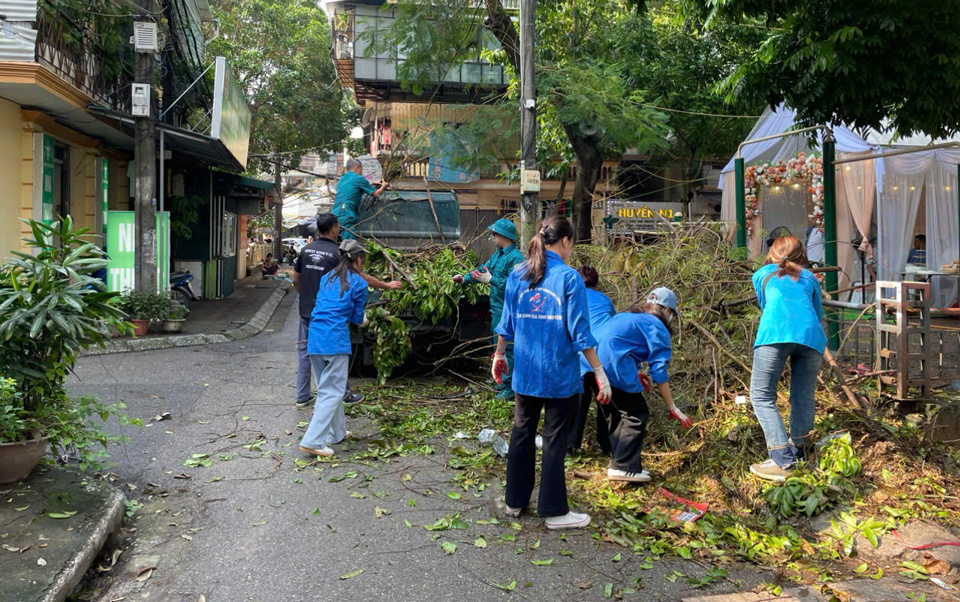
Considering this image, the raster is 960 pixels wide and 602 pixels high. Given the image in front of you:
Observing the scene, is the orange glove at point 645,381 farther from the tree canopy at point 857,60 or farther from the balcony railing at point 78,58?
the balcony railing at point 78,58

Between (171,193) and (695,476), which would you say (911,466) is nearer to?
(695,476)

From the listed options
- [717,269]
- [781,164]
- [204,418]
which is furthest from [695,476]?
[781,164]

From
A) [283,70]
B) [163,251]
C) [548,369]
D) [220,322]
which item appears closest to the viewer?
[548,369]

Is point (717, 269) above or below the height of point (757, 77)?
below

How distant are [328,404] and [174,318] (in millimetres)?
7434

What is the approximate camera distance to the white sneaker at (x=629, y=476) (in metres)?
5.41

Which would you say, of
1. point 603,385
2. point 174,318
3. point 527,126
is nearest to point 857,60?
point 527,126

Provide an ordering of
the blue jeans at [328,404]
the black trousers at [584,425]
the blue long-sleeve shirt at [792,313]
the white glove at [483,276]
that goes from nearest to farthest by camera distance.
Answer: the blue long-sleeve shirt at [792,313]
the black trousers at [584,425]
the blue jeans at [328,404]
the white glove at [483,276]

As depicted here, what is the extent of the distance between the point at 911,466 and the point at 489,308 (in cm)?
461

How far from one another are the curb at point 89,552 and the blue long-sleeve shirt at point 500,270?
394 centimetres

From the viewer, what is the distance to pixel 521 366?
4.86m

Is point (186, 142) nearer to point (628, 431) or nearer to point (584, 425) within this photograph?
point (584, 425)

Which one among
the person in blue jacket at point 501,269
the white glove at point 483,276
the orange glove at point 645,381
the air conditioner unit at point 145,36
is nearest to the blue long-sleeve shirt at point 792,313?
the orange glove at point 645,381

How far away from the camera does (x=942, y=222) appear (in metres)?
13.9
